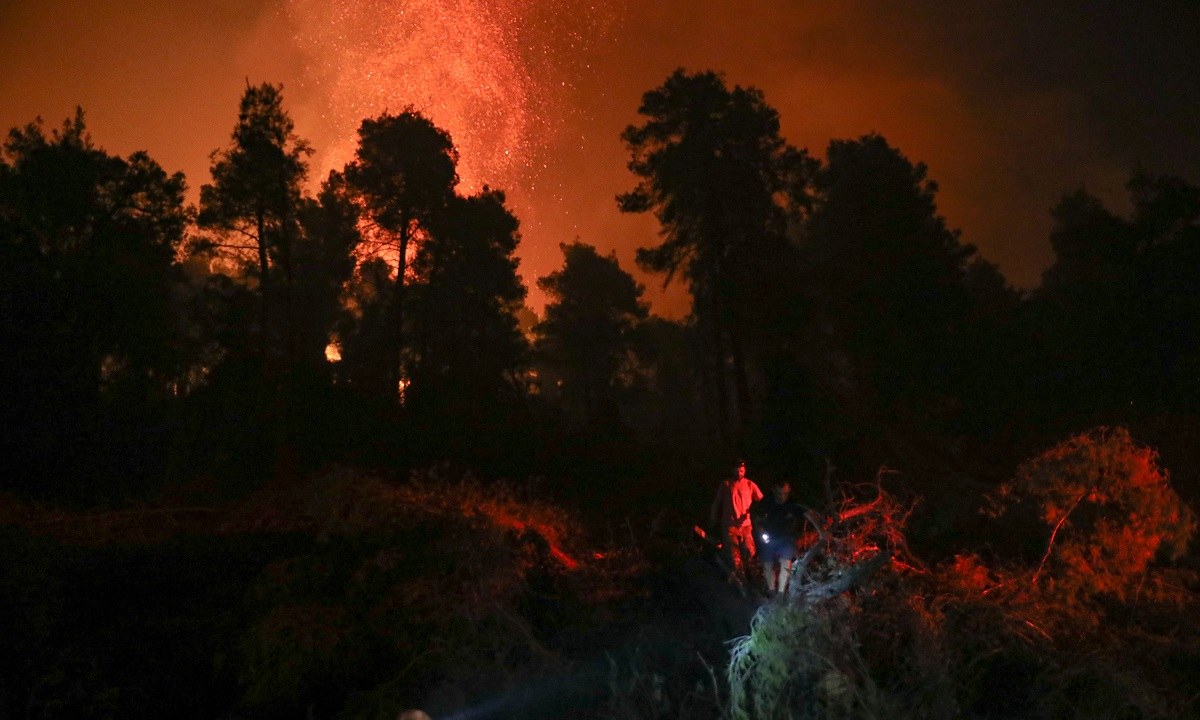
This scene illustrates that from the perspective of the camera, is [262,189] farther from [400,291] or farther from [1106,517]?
[1106,517]

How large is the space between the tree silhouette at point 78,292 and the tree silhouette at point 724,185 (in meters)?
15.7

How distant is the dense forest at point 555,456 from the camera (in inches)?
414

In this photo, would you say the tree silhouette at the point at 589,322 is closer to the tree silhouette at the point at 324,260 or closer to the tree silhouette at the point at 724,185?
the tree silhouette at the point at 324,260

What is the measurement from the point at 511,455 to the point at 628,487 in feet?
10.4

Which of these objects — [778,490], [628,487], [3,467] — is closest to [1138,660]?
[778,490]

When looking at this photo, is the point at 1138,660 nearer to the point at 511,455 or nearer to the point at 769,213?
the point at 511,455

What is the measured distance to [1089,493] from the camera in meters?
12.6

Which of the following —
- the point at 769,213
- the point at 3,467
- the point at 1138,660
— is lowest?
the point at 1138,660

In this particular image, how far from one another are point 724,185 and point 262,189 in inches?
553

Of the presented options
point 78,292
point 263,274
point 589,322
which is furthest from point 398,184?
point 589,322

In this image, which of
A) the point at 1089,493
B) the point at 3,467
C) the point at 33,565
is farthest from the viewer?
the point at 3,467

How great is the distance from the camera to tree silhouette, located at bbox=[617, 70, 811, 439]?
29.0 metres

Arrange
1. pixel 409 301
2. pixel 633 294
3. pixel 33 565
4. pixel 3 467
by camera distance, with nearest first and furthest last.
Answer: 1. pixel 33 565
2. pixel 3 467
3. pixel 409 301
4. pixel 633 294

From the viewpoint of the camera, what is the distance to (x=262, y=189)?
94.7 ft
